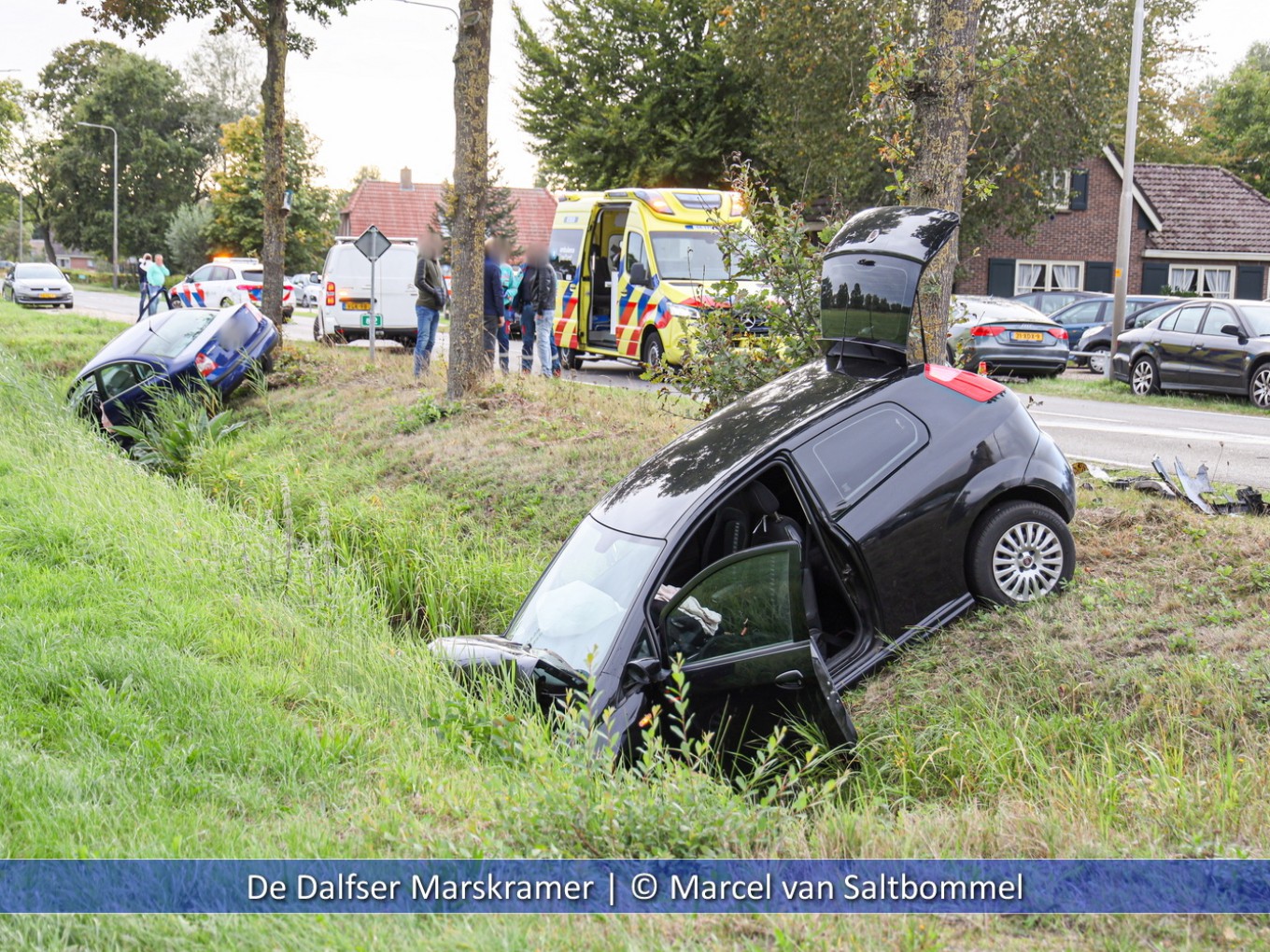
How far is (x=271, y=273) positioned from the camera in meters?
18.1

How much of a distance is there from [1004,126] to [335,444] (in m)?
20.4

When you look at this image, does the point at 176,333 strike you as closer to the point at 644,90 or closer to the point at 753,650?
the point at 753,650

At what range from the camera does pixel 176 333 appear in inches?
576

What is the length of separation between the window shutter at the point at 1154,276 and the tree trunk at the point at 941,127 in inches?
1266

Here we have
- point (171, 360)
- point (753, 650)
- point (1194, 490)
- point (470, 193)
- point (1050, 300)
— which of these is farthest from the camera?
point (1050, 300)

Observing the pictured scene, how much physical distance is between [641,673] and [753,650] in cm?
44

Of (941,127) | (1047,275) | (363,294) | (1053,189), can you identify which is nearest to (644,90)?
(1053,189)

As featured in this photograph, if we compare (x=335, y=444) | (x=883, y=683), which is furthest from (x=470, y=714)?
(x=335, y=444)

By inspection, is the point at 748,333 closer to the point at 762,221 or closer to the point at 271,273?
the point at 762,221

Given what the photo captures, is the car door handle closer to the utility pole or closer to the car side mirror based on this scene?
the car side mirror

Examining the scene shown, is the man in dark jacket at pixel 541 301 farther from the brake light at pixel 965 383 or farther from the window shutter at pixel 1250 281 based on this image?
the window shutter at pixel 1250 281

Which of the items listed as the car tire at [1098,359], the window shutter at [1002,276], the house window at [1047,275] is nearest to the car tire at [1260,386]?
the car tire at [1098,359]

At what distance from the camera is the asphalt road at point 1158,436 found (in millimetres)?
10250

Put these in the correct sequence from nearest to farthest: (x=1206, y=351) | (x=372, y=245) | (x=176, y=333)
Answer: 1. (x=176, y=333)
2. (x=1206, y=351)
3. (x=372, y=245)
